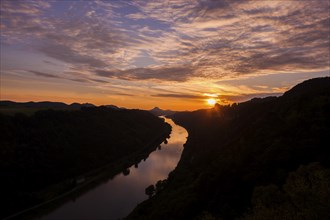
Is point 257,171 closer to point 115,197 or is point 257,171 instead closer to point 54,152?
point 115,197

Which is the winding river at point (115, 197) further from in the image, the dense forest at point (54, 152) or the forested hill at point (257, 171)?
the forested hill at point (257, 171)

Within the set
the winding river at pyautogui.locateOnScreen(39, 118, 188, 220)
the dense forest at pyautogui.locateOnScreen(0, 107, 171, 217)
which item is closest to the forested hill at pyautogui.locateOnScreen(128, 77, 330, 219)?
the winding river at pyautogui.locateOnScreen(39, 118, 188, 220)

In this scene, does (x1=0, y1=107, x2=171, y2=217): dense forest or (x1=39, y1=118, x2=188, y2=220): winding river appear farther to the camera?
(x1=0, y1=107, x2=171, y2=217): dense forest

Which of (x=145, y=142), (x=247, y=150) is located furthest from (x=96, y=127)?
(x=247, y=150)

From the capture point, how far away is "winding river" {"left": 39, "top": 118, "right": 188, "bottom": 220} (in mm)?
55938

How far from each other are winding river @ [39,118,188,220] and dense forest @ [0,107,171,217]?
215 inches

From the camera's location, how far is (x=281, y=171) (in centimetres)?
3975

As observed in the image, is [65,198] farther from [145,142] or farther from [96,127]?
[145,142]

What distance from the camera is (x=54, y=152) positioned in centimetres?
8425

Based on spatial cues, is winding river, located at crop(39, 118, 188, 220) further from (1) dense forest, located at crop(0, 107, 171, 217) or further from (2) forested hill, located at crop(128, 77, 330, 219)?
(2) forested hill, located at crop(128, 77, 330, 219)

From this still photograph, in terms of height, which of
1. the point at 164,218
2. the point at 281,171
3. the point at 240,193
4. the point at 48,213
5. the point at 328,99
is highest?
the point at 328,99

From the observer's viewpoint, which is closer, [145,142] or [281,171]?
[281,171]

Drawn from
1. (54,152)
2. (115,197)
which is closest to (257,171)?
(115,197)

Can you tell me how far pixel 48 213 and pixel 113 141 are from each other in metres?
59.4
